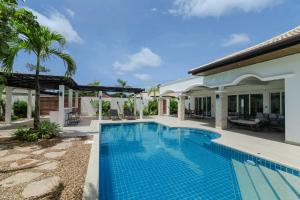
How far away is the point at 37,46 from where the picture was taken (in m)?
8.55

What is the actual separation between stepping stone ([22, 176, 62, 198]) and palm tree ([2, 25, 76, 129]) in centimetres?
574

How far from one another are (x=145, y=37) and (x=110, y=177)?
18.7m

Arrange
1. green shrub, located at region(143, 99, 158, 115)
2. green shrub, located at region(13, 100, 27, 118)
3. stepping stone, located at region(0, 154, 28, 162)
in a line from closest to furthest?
stepping stone, located at region(0, 154, 28, 162) → green shrub, located at region(13, 100, 27, 118) → green shrub, located at region(143, 99, 158, 115)

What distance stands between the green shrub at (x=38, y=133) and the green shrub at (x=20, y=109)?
41.9 feet

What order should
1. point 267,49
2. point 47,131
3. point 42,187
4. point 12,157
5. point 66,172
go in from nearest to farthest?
1. point 42,187
2. point 66,172
3. point 12,157
4. point 267,49
5. point 47,131

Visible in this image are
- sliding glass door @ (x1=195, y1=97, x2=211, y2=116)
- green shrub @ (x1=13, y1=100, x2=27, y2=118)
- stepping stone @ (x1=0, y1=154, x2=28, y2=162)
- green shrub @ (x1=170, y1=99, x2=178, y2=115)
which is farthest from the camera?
green shrub @ (x1=170, y1=99, x2=178, y2=115)

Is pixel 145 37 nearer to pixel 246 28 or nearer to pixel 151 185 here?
pixel 246 28

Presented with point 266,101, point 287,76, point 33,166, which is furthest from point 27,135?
point 266,101

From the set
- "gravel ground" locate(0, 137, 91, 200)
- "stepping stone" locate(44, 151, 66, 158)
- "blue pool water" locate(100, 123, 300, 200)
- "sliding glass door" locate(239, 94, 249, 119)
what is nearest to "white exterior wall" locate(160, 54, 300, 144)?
"blue pool water" locate(100, 123, 300, 200)

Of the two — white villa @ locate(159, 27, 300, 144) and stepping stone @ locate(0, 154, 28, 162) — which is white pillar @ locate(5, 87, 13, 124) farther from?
white villa @ locate(159, 27, 300, 144)

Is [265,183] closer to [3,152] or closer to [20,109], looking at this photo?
[3,152]

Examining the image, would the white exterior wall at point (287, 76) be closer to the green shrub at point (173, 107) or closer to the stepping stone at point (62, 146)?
the stepping stone at point (62, 146)

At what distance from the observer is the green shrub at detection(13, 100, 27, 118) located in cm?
1886

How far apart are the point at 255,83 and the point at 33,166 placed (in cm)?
1425
